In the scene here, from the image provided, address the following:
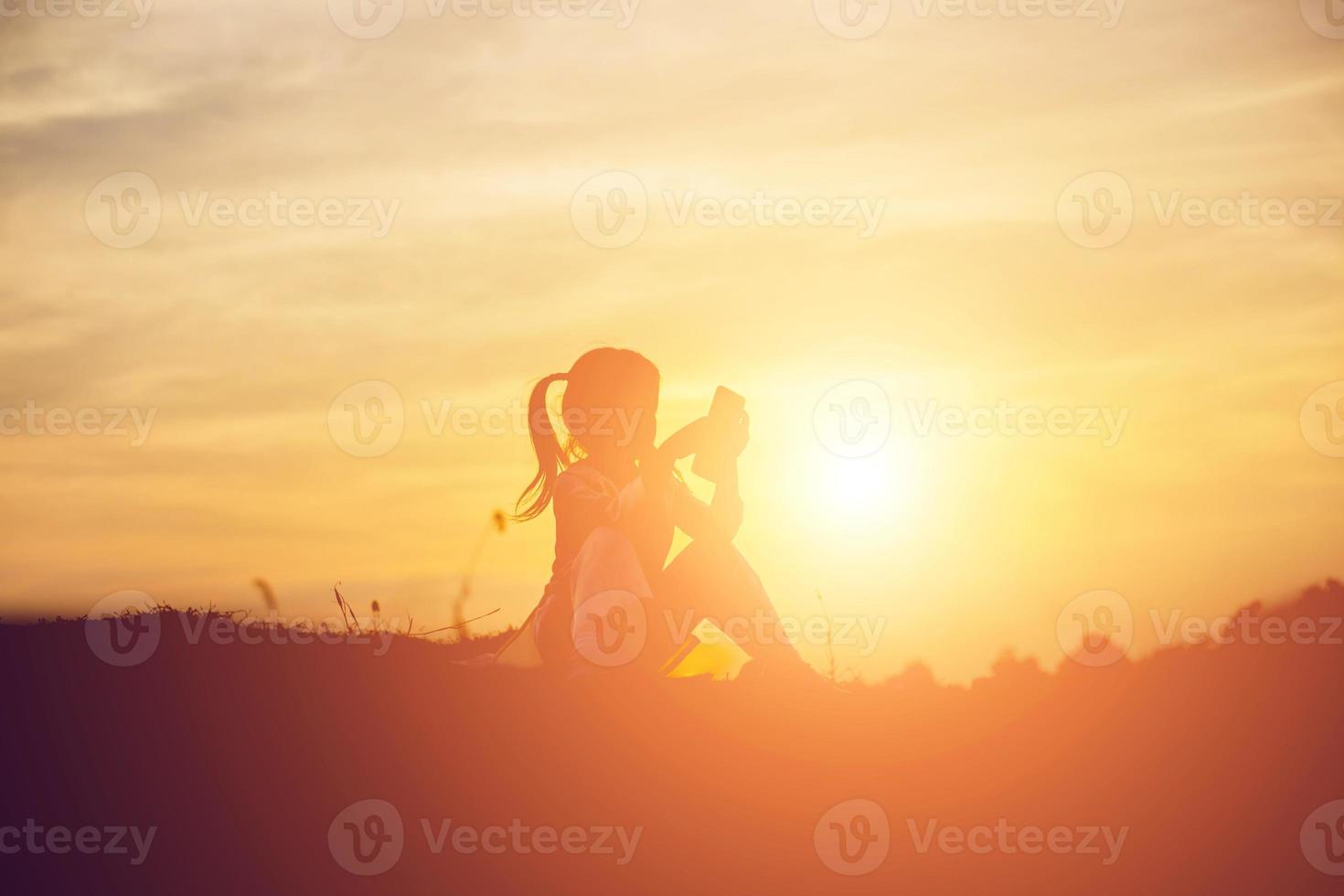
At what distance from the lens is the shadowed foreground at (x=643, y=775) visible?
36.9 feet

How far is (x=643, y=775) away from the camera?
12.3 meters

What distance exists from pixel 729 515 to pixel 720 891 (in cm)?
387

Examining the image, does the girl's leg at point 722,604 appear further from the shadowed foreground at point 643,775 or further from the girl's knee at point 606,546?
the girl's knee at point 606,546

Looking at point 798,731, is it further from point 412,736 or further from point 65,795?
point 65,795

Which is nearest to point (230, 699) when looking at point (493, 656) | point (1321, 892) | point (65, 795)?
point (65, 795)

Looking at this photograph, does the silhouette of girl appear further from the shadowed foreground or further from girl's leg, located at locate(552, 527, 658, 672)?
the shadowed foreground

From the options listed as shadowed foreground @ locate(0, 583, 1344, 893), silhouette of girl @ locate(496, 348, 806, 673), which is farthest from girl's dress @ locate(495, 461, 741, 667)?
shadowed foreground @ locate(0, 583, 1344, 893)

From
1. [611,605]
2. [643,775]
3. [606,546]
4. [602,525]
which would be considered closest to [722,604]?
[611,605]

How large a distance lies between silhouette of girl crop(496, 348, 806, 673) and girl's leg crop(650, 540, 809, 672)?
0.01 m

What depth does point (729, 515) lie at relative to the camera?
537 inches

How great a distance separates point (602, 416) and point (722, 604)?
2.23 metres

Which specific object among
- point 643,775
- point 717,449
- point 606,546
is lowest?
point 643,775

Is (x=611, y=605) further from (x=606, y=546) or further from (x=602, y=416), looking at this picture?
(x=602, y=416)

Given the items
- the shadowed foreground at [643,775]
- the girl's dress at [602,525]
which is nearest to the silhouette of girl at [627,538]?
the girl's dress at [602,525]
